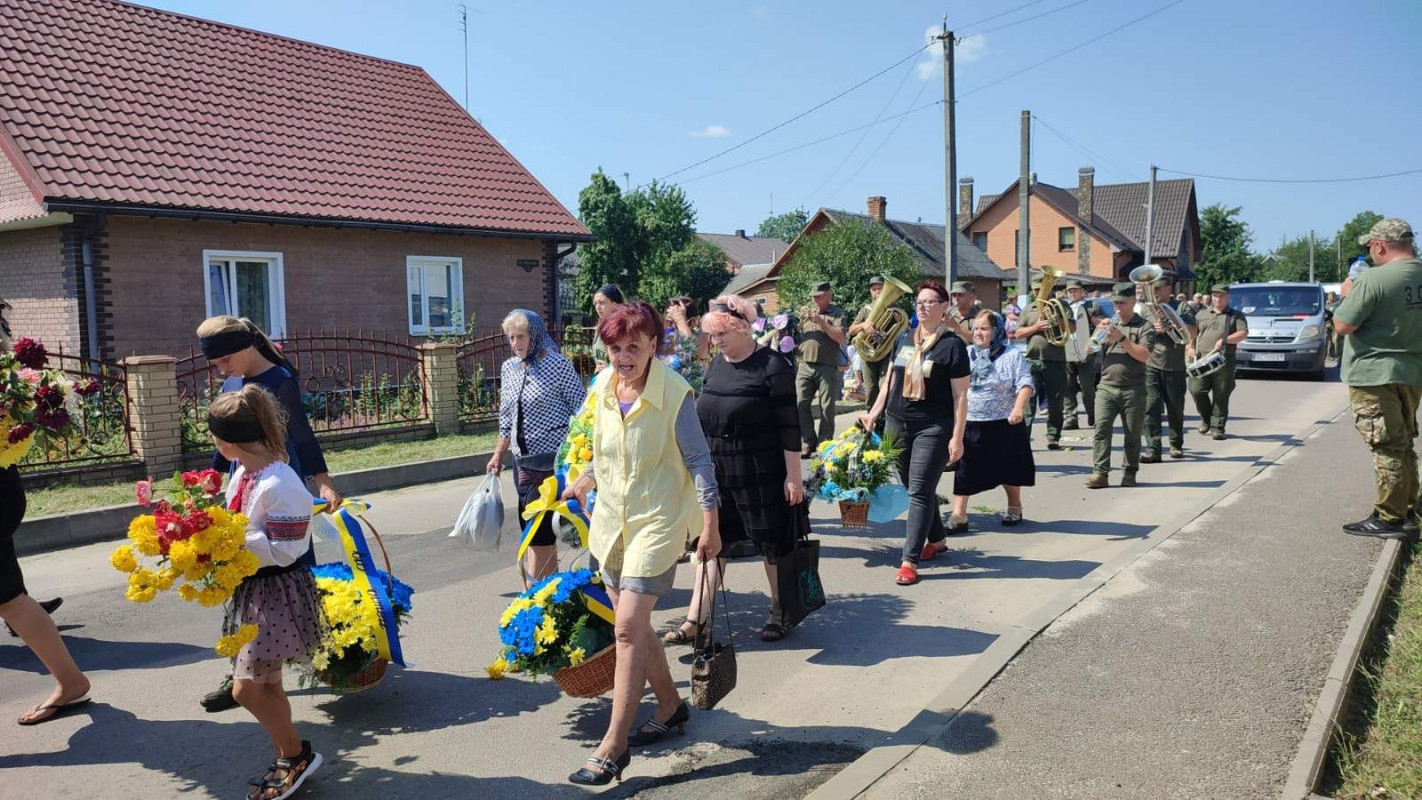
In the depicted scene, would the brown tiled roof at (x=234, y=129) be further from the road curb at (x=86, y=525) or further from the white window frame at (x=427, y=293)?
the road curb at (x=86, y=525)

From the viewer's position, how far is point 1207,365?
12406mm

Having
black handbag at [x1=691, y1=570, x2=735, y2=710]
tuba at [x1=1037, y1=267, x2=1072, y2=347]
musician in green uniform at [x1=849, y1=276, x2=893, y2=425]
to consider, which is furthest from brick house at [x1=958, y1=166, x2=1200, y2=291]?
black handbag at [x1=691, y1=570, x2=735, y2=710]

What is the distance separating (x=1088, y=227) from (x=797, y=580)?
5438 centimetres

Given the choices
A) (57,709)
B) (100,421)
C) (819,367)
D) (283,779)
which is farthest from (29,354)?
(819,367)

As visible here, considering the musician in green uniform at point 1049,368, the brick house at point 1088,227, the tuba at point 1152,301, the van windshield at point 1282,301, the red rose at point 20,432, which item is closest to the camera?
the red rose at point 20,432

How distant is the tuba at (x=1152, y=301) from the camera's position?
10.6m

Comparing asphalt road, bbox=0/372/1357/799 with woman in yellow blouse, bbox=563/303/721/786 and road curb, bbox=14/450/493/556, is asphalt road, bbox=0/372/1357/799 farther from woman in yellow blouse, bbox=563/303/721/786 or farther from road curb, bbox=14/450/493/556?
woman in yellow blouse, bbox=563/303/721/786

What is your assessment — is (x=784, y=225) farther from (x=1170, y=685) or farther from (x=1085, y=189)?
(x=1170, y=685)

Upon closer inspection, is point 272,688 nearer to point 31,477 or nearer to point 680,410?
point 680,410

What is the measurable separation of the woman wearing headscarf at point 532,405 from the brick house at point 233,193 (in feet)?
34.1

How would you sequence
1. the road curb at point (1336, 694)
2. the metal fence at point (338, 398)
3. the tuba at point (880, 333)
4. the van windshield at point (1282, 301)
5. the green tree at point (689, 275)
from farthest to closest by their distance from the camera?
the green tree at point (689, 275)
the van windshield at point (1282, 301)
the metal fence at point (338, 398)
the tuba at point (880, 333)
the road curb at point (1336, 694)

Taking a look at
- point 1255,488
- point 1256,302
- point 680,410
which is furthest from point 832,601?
point 1256,302

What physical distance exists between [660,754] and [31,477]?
7872 millimetres

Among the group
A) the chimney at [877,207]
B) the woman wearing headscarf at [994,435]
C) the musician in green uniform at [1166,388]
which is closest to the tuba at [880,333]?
the woman wearing headscarf at [994,435]
